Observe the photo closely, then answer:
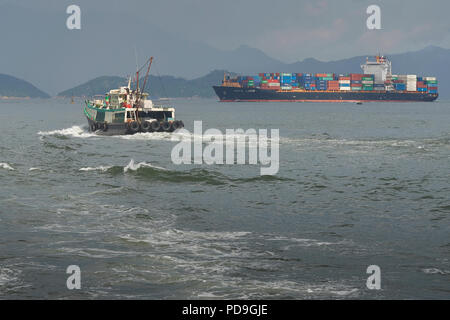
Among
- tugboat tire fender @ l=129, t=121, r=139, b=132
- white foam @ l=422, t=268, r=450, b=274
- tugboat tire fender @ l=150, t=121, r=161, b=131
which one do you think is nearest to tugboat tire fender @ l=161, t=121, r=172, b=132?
tugboat tire fender @ l=150, t=121, r=161, b=131

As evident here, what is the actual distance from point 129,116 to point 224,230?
53.6m

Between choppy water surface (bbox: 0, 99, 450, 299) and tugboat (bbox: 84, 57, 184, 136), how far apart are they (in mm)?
29848

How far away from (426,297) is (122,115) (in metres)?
62.5

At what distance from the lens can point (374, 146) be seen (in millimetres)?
56281

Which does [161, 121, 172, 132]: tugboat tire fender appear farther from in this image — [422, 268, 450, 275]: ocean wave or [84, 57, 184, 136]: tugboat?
[422, 268, 450, 275]: ocean wave

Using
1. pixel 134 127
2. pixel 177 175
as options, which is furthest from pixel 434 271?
pixel 134 127

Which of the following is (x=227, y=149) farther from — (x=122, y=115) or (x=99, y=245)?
(x=99, y=245)

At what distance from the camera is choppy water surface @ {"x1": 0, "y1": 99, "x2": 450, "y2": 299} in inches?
587

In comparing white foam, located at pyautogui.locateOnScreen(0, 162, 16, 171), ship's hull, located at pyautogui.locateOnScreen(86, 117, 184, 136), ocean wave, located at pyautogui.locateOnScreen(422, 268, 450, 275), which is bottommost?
ocean wave, located at pyautogui.locateOnScreen(422, 268, 450, 275)

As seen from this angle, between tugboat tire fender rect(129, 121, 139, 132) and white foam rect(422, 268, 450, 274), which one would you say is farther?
tugboat tire fender rect(129, 121, 139, 132)

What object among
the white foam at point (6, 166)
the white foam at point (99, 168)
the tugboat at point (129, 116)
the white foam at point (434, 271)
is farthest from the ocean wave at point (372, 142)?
the white foam at point (434, 271)

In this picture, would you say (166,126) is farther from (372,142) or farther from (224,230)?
(224,230)

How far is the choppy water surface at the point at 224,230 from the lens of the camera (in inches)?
587

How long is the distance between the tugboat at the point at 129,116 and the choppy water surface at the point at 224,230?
97.9 ft
